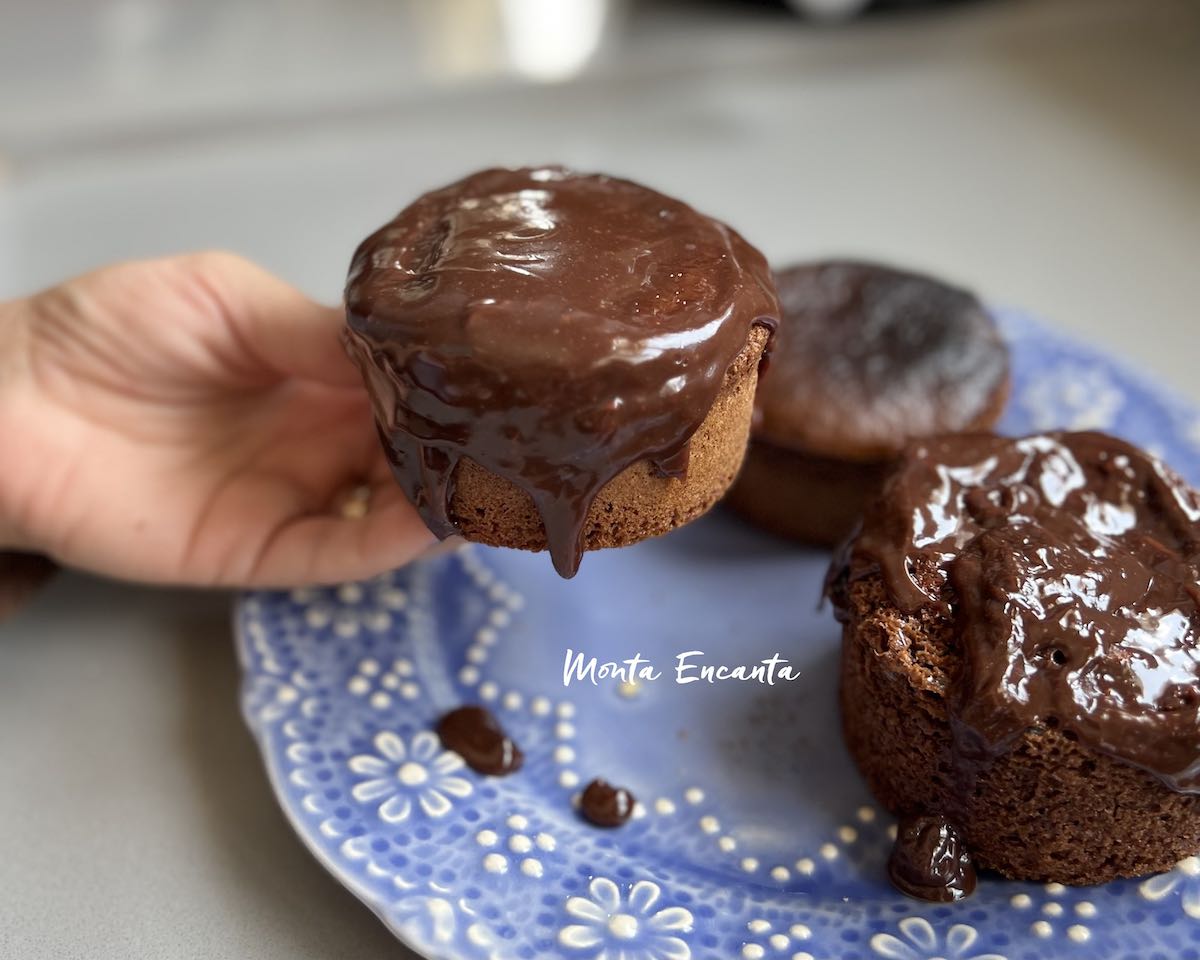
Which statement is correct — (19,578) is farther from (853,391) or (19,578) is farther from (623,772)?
(853,391)

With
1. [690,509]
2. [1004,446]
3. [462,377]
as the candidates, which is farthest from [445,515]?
[1004,446]

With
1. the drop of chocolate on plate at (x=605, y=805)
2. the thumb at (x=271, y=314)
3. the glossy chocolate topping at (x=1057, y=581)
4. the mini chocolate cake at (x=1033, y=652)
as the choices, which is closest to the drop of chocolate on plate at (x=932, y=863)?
the mini chocolate cake at (x=1033, y=652)

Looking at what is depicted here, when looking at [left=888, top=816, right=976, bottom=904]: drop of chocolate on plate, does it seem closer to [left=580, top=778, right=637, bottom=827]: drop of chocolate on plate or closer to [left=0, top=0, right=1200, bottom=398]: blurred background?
[left=580, top=778, right=637, bottom=827]: drop of chocolate on plate

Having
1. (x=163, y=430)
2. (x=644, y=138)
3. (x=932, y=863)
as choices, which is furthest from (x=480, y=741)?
(x=644, y=138)

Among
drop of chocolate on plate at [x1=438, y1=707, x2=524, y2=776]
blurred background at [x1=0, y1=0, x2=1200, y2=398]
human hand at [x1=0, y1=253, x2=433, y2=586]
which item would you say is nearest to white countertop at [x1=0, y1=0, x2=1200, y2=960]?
blurred background at [x1=0, y1=0, x2=1200, y2=398]

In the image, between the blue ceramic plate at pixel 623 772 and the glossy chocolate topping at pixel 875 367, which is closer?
the blue ceramic plate at pixel 623 772

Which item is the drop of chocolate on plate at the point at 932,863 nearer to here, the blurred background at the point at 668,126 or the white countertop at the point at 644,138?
the white countertop at the point at 644,138

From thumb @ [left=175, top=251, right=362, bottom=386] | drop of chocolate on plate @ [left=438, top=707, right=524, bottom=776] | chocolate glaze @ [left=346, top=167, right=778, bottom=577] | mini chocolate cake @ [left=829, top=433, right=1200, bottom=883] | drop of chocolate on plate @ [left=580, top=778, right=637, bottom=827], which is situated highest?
chocolate glaze @ [left=346, top=167, right=778, bottom=577]
